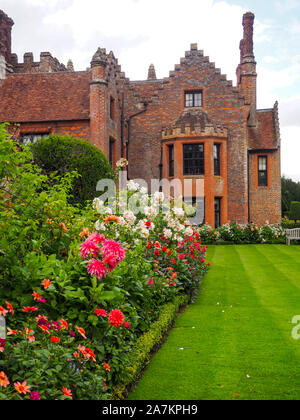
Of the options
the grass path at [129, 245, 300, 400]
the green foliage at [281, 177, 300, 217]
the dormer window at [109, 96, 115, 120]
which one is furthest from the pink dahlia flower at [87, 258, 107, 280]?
the green foliage at [281, 177, 300, 217]

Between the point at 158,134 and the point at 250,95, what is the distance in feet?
20.5

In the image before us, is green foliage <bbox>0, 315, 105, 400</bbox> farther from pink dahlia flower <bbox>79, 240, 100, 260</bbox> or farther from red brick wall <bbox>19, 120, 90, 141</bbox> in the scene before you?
red brick wall <bbox>19, 120, 90, 141</bbox>

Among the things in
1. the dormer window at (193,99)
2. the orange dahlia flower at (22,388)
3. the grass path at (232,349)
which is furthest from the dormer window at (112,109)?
the orange dahlia flower at (22,388)

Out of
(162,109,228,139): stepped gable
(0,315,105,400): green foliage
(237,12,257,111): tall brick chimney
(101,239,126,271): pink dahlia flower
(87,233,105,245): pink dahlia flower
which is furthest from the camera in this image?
(237,12,257,111): tall brick chimney

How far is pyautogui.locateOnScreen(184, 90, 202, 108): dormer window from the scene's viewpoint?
23.9 metres

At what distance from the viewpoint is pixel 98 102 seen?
19938 mm

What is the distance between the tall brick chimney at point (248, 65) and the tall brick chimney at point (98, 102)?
31.2 feet

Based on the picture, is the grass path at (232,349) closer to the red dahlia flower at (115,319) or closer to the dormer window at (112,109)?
the red dahlia flower at (115,319)

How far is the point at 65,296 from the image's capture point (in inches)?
146

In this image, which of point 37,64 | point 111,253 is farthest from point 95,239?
point 37,64

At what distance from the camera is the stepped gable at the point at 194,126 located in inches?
884

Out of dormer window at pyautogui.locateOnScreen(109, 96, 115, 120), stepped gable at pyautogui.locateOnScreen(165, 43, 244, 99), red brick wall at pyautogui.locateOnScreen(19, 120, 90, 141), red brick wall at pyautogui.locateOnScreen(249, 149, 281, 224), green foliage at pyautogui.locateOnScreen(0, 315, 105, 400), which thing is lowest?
green foliage at pyautogui.locateOnScreen(0, 315, 105, 400)

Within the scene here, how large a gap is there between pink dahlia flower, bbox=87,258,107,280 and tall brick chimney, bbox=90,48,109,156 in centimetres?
1666
